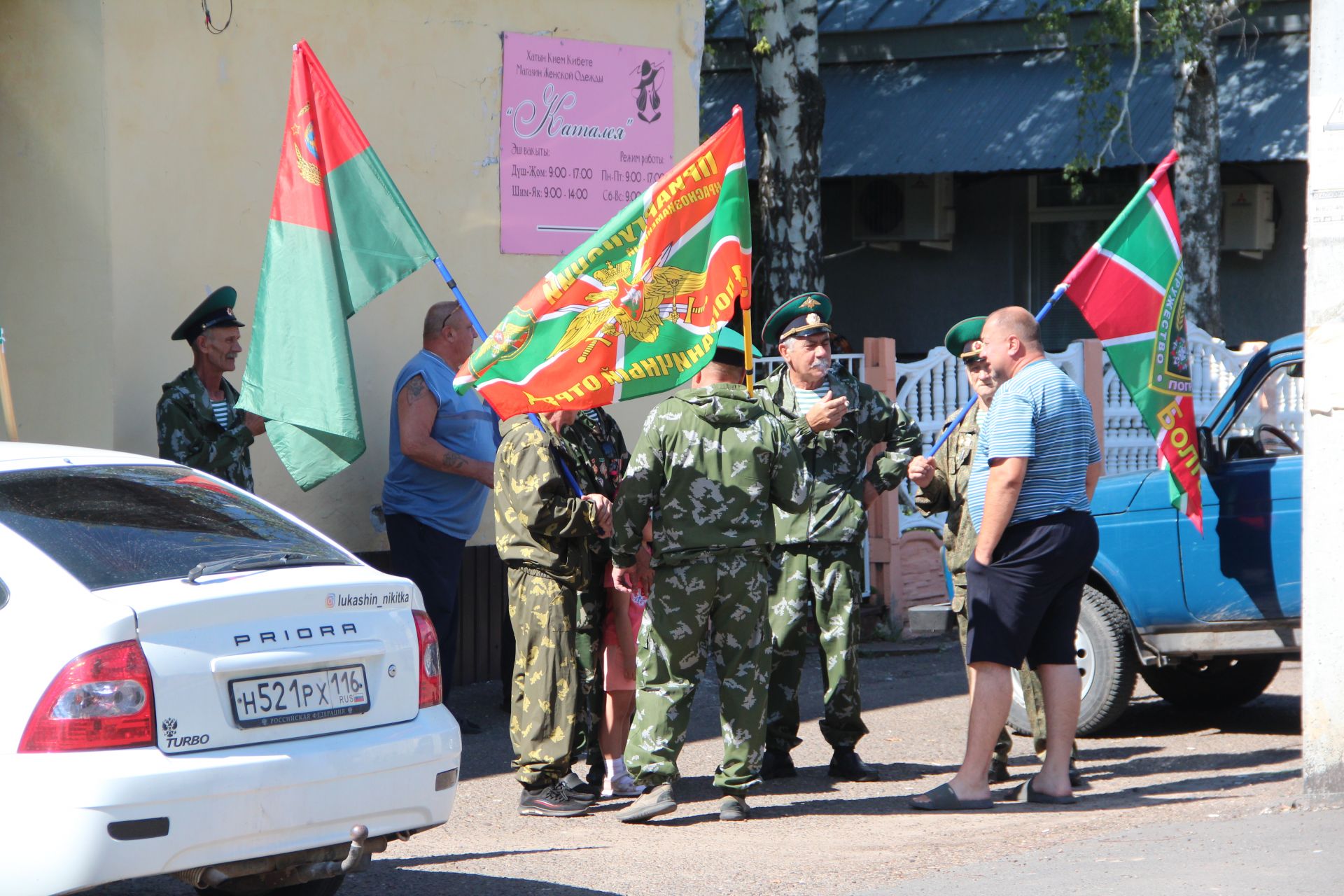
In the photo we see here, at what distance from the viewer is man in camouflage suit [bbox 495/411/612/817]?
6223 mm

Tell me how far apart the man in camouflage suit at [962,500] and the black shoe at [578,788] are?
1.75 m

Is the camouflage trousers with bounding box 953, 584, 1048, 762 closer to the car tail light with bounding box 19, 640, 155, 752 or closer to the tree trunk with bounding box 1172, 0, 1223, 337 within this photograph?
the car tail light with bounding box 19, 640, 155, 752

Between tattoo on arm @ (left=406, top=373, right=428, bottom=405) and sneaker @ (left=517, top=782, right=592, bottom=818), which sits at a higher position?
tattoo on arm @ (left=406, top=373, right=428, bottom=405)

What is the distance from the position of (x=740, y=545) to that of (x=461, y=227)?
385cm

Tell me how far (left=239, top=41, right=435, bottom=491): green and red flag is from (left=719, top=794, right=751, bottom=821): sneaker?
79.7 inches

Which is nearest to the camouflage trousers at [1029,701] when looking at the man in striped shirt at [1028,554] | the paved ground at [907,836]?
the paved ground at [907,836]

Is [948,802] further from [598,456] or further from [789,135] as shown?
[789,135]

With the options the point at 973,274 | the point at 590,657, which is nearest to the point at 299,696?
the point at 590,657

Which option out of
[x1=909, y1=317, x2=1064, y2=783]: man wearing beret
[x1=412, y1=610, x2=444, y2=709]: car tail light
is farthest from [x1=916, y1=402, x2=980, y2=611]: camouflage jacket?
[x1=412, y1=610, x2=444, y2=709]: car tail light

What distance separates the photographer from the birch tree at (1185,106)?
14.3m

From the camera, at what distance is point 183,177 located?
26.6 feet

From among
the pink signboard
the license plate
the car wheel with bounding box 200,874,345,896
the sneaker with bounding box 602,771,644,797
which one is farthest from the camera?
the pink signboard

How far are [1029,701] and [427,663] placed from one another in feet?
11.4

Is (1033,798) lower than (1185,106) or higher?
lower
